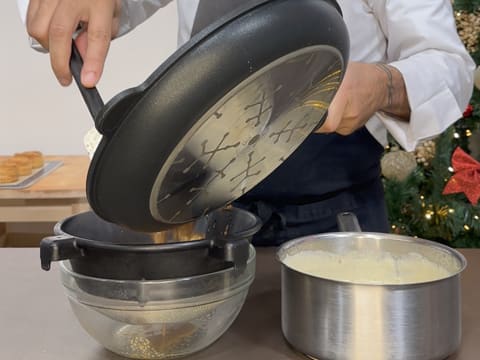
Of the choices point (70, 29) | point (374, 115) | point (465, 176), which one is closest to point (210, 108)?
point (70, 29)

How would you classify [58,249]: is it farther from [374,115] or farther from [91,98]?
[374,115]

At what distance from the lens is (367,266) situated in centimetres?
70

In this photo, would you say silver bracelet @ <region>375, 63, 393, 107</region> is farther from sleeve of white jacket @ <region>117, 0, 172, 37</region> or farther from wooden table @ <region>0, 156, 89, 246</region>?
wooden table @ <region>0, 156, 89, 246</region>

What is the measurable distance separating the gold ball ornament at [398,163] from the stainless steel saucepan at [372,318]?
127 cm

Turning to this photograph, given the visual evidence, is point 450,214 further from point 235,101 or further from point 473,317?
point 235,101

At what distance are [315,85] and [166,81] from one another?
0.51 ft

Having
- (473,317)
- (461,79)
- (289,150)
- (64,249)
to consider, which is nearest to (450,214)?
(461,79)

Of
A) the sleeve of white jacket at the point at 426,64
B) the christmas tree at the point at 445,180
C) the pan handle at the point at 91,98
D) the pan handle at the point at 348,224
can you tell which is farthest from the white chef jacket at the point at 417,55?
the christmas tree at the point at 445,180

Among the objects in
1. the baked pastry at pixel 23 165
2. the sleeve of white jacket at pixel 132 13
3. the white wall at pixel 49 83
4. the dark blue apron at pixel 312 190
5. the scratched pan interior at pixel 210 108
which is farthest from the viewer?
the white wall at pixel 49 83

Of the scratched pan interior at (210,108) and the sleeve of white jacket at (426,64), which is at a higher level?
the scratched pan interior at (210,108)

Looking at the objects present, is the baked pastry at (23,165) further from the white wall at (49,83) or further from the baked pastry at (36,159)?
the white wall at (49,83)

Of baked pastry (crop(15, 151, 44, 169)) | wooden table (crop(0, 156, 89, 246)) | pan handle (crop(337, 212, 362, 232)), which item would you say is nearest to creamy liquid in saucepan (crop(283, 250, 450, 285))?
pan handle (crop(337, 212, 362, 232))

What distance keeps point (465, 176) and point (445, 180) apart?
11 centimetres

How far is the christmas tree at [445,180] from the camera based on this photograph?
1.80 metres
